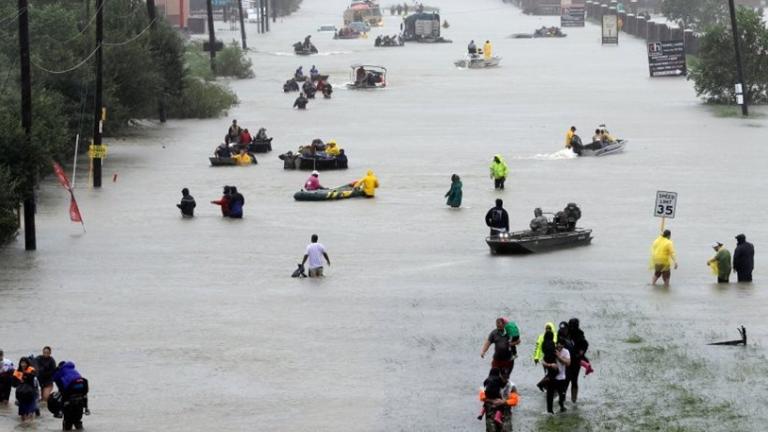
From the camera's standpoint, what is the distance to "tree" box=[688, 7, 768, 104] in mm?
73875

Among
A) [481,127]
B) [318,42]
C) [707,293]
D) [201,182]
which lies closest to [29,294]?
[707,293]

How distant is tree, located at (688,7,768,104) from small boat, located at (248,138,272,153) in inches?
922

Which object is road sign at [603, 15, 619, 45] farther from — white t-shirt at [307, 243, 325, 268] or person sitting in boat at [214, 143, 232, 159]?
white t-shirt at [307, 243, 325, 268]

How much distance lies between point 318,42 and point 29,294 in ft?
353

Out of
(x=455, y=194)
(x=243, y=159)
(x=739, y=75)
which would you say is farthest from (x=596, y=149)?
(x=739, y=75)

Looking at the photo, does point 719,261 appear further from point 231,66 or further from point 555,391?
point 231,66

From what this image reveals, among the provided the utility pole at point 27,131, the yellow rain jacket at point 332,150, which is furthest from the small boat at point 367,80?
the utility pole at point 27,131

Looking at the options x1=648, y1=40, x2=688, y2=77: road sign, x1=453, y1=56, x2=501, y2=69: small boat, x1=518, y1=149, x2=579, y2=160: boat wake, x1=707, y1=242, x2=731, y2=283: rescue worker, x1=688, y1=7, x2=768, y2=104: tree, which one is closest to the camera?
x1=707, y1=242, x2=731, y2=283: rescue worker

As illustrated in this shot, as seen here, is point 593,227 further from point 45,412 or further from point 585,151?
point 45,412

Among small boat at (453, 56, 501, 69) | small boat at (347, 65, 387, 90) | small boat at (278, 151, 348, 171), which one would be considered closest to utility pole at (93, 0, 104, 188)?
small boat at (278, 151, 348, 171)

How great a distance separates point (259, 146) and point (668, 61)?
42.2m

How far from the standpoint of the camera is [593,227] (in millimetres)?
40875

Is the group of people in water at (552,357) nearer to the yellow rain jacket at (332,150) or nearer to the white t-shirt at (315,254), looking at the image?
the white t-shirt at (315,254)

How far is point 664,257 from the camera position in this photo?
32.7 m
